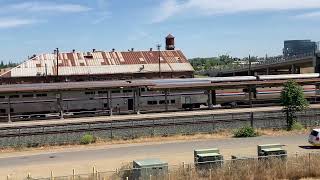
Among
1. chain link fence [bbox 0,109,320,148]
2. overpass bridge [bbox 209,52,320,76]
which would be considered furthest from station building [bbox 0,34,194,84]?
chain link fence [bbox 0,109,320,148]

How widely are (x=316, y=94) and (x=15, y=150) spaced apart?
5287 cm

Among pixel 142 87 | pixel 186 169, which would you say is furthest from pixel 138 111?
pixel 186 169

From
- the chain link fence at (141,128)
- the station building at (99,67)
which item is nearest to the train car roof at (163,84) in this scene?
the chain link fence at (141,128)

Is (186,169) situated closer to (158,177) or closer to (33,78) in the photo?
(158,177)

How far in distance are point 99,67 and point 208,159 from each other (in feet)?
216

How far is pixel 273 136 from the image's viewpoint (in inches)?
1629

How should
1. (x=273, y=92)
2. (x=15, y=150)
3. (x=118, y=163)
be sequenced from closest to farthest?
(x=118, y=163) → (x=15, y=150) → (x=273, y=92)

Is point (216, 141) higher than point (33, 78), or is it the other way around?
point (33, 78)

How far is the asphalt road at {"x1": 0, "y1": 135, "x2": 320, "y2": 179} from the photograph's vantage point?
1189 inches

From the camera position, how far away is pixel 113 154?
34688mm

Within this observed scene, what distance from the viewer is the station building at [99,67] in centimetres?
8581

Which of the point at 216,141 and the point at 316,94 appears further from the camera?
the point at 316,94

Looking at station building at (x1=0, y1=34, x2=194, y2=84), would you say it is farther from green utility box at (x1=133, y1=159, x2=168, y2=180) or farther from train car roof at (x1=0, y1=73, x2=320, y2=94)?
green utility box at (x1=133, y1=159, x2=168, y2=180)

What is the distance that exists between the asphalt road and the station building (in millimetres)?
49981
